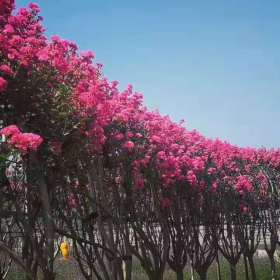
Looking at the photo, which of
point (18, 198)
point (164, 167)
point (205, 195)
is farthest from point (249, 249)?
point (18, 198)

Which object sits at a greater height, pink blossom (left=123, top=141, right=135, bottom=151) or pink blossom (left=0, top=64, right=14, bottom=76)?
pink blossom (left=0, top=64, right=14, bottom=76)

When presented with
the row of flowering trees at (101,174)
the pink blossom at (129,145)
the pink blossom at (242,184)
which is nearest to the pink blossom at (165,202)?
the row of flowering trees at (101,174)

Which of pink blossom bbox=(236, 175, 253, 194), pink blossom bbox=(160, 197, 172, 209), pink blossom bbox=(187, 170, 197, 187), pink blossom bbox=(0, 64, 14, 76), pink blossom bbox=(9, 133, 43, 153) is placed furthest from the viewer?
pink blossom bbox=(236, 175, 253, 194)

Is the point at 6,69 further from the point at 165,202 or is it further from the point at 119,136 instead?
the point at 165,202

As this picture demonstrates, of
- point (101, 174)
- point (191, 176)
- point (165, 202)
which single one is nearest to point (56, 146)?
point (101, 174)

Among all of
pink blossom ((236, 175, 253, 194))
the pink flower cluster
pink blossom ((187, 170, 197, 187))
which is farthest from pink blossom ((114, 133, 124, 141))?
pink blossom ((236, 175, 253, 194))

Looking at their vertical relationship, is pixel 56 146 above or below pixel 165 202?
above

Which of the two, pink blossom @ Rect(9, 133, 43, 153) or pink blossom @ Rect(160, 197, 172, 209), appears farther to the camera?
pink blossom @ Rect(160, 197, 172, 209)

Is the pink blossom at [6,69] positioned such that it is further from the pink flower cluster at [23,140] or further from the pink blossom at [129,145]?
the pink blossom at [129,145]

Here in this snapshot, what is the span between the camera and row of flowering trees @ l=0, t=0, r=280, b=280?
501 centimetres

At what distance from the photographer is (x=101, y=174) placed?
6.48m

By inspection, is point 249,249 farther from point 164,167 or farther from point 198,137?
point 164,167

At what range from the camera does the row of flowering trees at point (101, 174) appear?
16.4 feet

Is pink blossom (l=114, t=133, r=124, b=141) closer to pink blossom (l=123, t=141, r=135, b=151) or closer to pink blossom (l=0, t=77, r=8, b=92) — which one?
pink blossom (l=123, t=141, r=135, b=151)
